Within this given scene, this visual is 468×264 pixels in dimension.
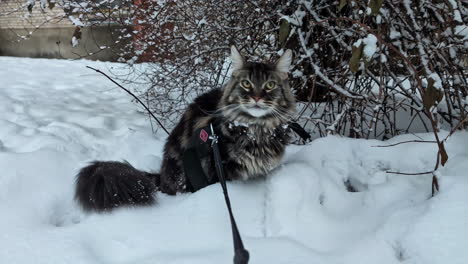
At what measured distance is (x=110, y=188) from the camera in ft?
6.40

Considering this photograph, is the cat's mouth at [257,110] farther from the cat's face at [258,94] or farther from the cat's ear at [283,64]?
the cat's ear at [283,64]

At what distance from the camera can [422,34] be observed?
2.29 metres

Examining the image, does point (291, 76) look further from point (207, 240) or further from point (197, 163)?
point (207, 240)

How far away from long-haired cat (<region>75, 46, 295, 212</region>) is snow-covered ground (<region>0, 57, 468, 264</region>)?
0.31 ft

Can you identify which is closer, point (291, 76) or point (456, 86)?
point (456, 86)

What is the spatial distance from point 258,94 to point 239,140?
0.30m

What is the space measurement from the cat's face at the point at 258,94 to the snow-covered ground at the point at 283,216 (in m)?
0.34

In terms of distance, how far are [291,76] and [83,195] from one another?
5.97 ft

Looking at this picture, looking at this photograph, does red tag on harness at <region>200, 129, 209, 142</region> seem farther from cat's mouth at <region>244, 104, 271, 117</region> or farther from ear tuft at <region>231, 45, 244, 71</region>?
ear tuft at <region>231, 45, 244, 71</region>

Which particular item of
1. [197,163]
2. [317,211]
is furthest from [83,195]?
[317,211]

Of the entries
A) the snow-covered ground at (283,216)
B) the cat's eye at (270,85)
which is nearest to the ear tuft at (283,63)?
the cat's eye at (270,85)

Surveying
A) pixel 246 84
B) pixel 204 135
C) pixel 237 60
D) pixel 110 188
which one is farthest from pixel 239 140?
pixel 110 188

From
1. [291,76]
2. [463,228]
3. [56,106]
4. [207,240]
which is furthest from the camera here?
[56,106]

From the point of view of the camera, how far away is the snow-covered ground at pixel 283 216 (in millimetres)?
1487
